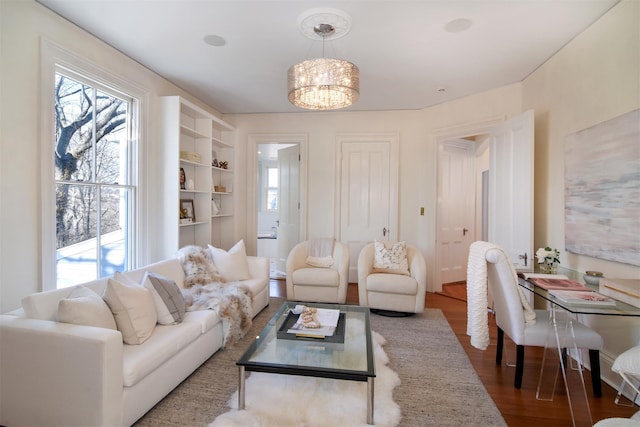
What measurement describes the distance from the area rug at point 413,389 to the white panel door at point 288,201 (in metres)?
2.39

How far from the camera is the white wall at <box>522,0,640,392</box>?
Answer: 2064 mm

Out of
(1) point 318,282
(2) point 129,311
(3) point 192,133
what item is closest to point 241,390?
(2) point 129,311

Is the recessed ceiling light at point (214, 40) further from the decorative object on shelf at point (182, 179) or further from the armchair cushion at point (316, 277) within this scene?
the armchair cushion at point (316, 277)

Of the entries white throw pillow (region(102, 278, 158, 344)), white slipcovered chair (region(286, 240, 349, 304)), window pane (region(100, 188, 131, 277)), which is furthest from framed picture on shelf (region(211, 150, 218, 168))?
white throw pillow (region(102, 278, 158, 344))

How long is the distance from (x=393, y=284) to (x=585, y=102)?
2.35 metres

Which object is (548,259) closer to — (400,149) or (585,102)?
(585,102)

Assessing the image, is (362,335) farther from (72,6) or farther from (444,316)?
(72,6)

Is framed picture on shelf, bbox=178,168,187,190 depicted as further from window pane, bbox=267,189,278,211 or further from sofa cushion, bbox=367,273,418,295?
window pane, bbox=267,189,278,211

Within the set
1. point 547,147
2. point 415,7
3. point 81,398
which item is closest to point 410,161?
point 547,147

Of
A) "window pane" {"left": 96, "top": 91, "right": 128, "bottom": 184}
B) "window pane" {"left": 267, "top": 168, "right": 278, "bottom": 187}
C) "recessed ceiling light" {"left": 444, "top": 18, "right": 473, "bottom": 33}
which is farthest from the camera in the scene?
"window pane" {"left": 267, "top": 168, "right": 278, "bottom": 187}

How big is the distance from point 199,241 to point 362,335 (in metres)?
2.82

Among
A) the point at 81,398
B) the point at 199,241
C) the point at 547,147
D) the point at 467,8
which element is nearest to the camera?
the point at 81,398

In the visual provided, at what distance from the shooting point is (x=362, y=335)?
2.17 m

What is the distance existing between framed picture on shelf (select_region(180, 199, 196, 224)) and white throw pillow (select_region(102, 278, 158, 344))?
1768 millimetres
